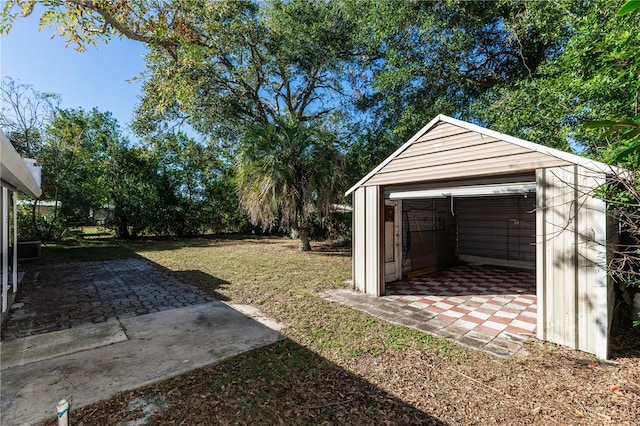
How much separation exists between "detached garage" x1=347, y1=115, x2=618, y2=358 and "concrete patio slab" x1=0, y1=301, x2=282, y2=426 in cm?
302

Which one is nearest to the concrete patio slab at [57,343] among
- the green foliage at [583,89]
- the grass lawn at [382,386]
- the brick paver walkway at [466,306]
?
the grass lawn at [382,386]

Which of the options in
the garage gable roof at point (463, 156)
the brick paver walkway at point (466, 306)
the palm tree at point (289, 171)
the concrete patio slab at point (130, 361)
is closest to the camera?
the concrete patio slab at point (130, 361)

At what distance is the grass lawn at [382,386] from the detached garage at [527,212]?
2.01 ft

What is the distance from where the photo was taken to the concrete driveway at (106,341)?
2699mm

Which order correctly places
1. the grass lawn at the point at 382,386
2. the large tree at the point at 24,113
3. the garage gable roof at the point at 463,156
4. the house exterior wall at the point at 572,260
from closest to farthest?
the grass lawn at the point at 382,386, the house exterior wall at the point at 572,260, the garage gable roof at the point at 463,156, the large tree at the point at 24,113

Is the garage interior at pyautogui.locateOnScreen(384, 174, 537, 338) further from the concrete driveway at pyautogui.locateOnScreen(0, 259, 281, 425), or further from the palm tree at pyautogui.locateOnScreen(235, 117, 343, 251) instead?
the palm tree at pyautogui.locateOnScreen(235, 117, 343, 251)

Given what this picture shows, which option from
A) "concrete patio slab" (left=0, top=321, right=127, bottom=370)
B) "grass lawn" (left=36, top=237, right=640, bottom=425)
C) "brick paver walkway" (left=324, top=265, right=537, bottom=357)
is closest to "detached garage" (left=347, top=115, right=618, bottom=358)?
"brick paver walkway" (left=324, top=265, right=537, bottom=357)

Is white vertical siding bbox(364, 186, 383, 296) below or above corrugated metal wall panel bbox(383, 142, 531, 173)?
below

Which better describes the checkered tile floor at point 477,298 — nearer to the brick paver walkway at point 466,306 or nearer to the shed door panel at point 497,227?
the brick paver walkway at point 466,306

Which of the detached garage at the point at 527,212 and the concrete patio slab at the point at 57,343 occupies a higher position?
the detached garage at the point at 527,212

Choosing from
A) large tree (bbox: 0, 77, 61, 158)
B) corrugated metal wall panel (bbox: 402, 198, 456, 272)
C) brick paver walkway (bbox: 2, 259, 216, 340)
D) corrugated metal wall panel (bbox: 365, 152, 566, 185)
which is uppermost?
large tree (bbox: 0, 77, 61, 158)

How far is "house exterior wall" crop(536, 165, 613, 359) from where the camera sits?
10.7ft

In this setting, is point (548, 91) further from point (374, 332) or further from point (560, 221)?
point (374, 332)

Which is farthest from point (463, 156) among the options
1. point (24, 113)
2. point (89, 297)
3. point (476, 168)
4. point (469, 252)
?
point (24, 113)
